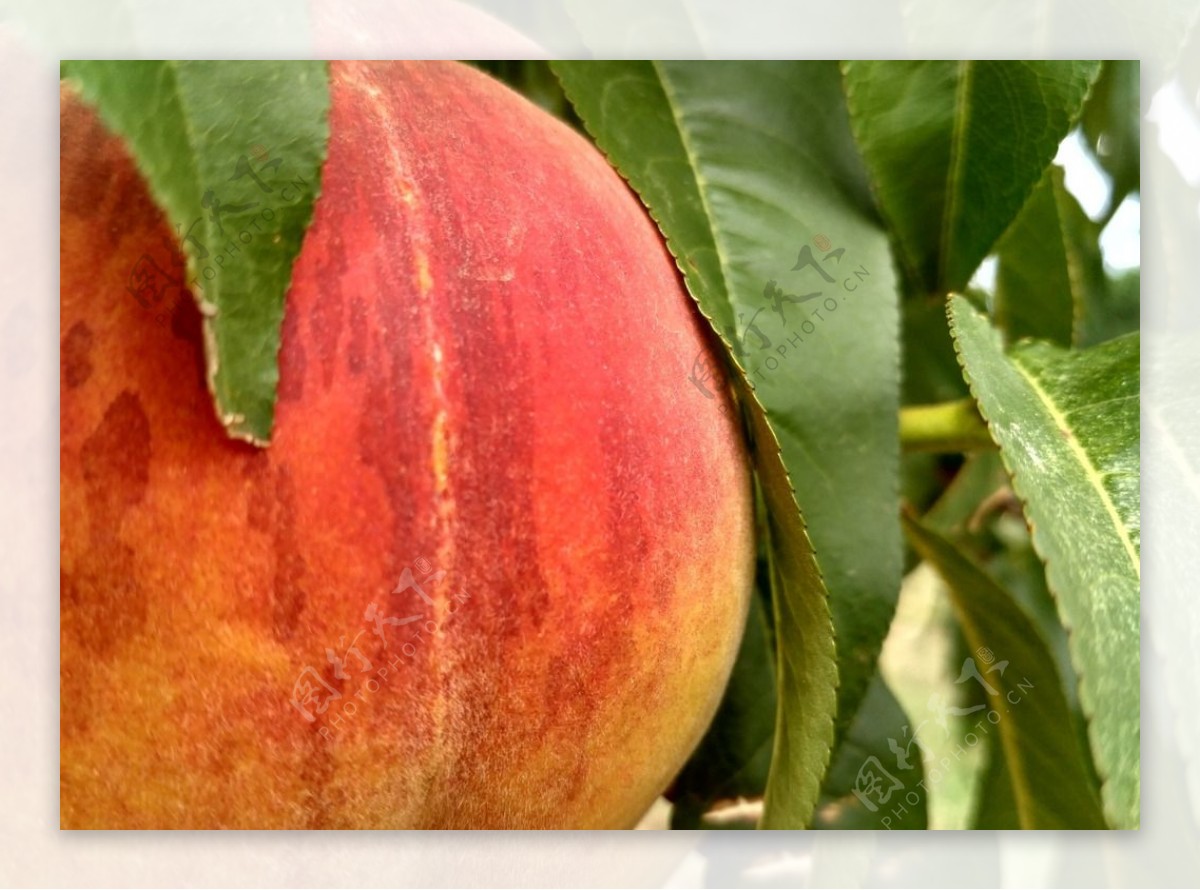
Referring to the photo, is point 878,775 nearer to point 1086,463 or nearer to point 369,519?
point 1086,463

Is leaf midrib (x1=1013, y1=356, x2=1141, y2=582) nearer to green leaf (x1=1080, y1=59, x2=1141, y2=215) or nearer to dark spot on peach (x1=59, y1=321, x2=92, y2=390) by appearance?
green leaf (x1=1080, y1=59, x2=1141, y2=215)

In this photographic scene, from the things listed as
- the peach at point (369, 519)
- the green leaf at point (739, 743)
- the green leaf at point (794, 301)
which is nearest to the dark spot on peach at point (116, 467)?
the peach at point (369, 519)

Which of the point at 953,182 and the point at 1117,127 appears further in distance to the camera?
the point at 1117,127

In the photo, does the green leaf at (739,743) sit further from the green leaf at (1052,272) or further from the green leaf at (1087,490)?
the green leaf at (1052,272)

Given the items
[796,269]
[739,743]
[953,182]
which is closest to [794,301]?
[796,269]

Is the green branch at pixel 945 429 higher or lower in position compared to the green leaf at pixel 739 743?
higher

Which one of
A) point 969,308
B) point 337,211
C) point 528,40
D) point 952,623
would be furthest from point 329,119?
point 952,623
